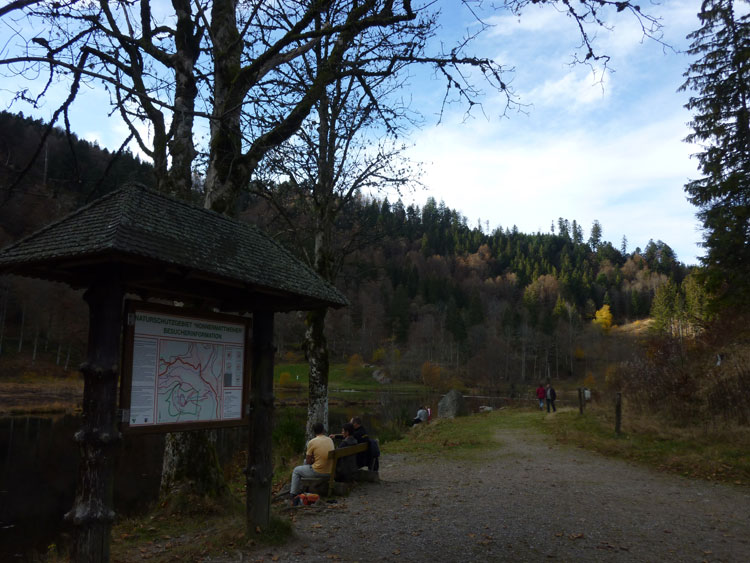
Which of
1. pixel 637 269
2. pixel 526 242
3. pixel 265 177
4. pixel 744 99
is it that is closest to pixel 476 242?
pixel 526 242

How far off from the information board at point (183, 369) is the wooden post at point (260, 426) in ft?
1.07

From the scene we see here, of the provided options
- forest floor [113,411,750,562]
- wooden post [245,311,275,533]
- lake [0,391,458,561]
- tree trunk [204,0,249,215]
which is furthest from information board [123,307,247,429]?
tree trunk [204,0,249,215]

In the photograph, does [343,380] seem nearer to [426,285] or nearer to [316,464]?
[426,285]

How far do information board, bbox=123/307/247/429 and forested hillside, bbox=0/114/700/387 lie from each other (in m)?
2.72

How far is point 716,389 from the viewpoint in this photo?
568 inches

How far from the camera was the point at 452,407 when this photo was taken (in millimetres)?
26609

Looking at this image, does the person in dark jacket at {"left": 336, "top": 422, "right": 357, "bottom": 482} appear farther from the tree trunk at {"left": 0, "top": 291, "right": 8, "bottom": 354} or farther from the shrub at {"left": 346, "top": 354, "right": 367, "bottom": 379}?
the shrub at {"left": 346, "top": 354, "right": 367, "bottom": 379}

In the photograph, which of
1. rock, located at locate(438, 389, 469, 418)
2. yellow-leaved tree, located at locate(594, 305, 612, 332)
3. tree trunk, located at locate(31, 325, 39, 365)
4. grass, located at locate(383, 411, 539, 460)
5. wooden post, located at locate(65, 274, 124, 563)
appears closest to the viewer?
wooden post, located at locate(65, 274, 124, 563)

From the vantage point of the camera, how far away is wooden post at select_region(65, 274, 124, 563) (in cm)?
432

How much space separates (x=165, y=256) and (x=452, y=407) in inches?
933

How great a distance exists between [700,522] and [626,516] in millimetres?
927

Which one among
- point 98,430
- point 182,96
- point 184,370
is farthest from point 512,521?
point 182,96

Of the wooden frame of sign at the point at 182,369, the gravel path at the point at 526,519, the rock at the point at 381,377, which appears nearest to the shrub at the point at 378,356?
the rock at the point at 381,377

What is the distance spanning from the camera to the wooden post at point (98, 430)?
14.2ft
